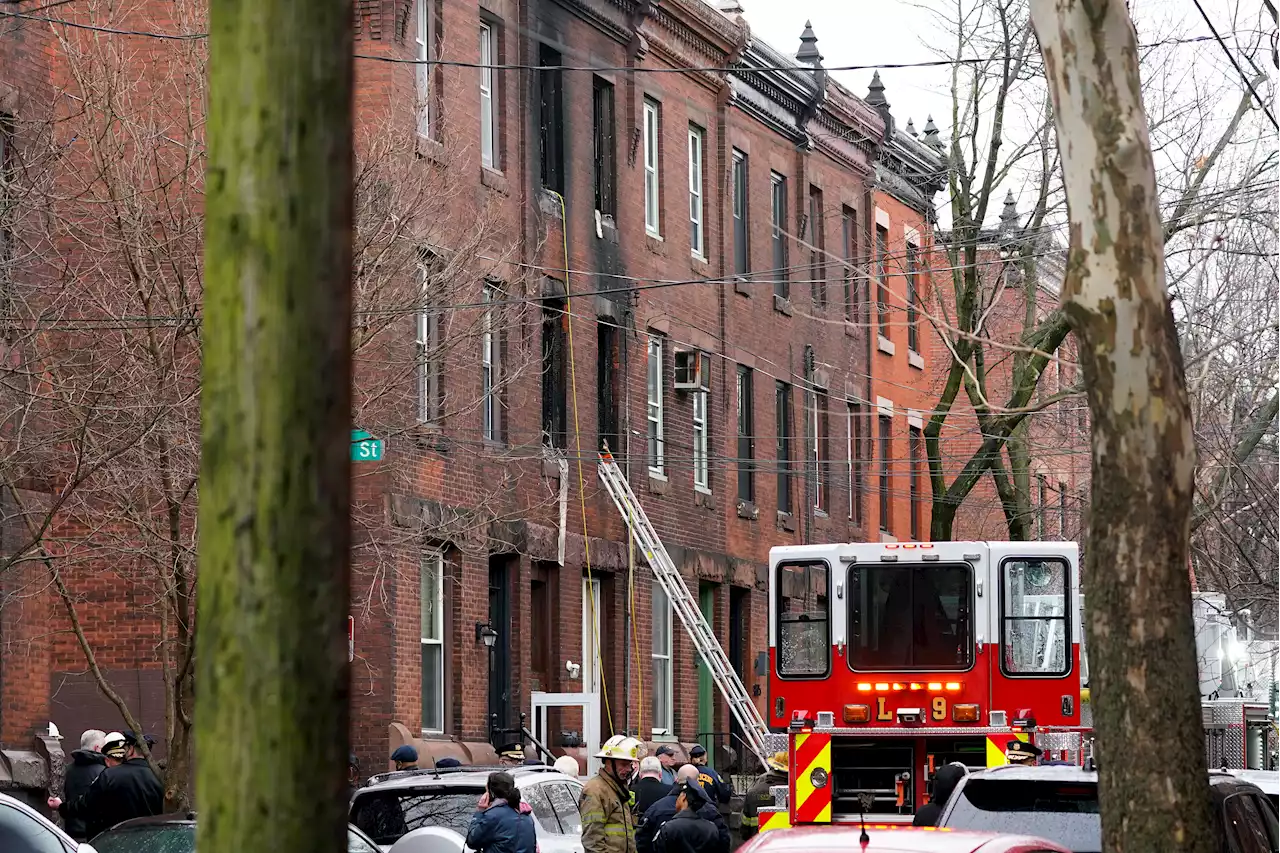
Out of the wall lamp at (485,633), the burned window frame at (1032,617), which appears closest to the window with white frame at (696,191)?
the wall lamp at (485,633)

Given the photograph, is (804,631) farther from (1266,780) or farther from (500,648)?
(500,648)

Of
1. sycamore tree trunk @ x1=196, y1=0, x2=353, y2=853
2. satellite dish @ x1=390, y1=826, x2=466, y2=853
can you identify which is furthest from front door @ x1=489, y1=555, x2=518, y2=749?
sycamore tree trunk @ x1=196, y1=0, x2=353, y2=853

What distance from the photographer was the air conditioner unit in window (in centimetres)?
3034

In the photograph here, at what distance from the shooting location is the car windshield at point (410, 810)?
14844mm

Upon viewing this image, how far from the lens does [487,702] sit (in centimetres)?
2556

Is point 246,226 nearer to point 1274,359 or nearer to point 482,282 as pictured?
point 482,282

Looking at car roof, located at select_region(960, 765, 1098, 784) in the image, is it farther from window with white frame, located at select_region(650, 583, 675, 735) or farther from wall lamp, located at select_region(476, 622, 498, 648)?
window with white frame, located at select_region(650, 583, 675, 735)

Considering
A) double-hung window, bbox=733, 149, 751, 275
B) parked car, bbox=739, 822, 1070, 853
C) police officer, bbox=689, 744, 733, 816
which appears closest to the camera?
parked car, bbox=739, 822, 1070, 853

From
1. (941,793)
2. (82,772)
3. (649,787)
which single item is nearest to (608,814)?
(941,793)

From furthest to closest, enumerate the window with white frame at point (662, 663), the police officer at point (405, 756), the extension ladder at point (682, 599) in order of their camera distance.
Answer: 1. the window with white frame at point (662, 663)
2. the extension ladder at point (682, 599)
3. the police officer at point (405, 756)

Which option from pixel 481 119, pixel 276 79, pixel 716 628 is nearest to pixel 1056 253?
pixel 716 628

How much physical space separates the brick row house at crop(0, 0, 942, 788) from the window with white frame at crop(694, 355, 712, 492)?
66mm

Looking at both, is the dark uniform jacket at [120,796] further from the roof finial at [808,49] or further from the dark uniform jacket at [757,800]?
the roof finial at [808,49]

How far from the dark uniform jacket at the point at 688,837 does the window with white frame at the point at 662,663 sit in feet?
48.0
